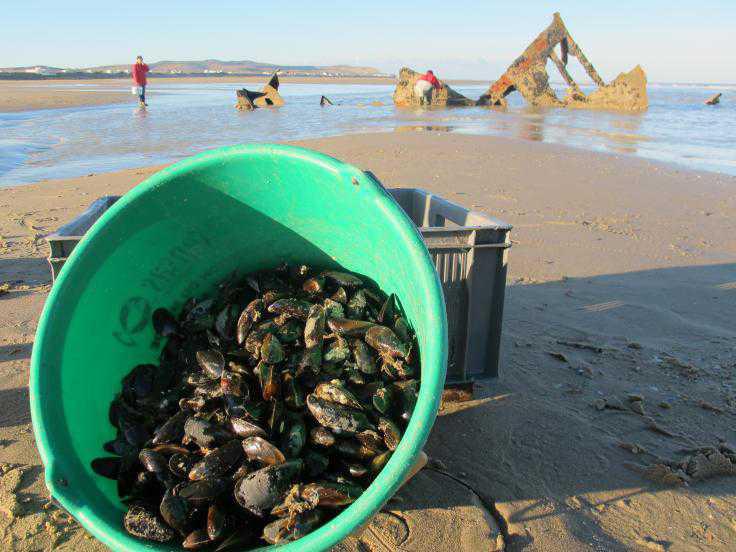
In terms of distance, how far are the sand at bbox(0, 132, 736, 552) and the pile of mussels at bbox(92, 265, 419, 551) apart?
0.45m

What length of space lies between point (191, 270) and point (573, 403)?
2.21 metres

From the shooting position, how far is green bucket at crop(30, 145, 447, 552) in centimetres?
179

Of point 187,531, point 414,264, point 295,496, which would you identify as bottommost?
point 187,531

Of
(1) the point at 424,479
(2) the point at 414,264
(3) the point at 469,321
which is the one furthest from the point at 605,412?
(2) the point at 414,264

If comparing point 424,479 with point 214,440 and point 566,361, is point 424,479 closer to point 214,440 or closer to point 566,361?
point 214,440

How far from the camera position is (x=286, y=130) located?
16156 mm

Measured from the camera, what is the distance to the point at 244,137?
567 inches

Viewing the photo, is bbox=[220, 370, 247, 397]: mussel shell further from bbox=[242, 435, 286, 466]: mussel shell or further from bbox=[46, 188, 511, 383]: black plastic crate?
bbox=[46, 188, 511, 383]: black plastic crate

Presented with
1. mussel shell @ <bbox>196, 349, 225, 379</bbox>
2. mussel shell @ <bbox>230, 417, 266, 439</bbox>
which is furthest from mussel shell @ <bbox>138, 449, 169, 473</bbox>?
mussel shell @ <bbox>196, 349, 225, 379</bbox>

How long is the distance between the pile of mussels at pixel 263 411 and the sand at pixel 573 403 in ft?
1.48

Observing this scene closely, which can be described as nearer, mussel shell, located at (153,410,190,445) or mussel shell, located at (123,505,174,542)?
mussel shell, located at (123,505,174,542)

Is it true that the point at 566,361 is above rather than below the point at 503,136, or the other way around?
below

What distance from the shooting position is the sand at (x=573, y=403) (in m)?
2.30

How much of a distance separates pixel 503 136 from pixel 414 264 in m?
13.2
